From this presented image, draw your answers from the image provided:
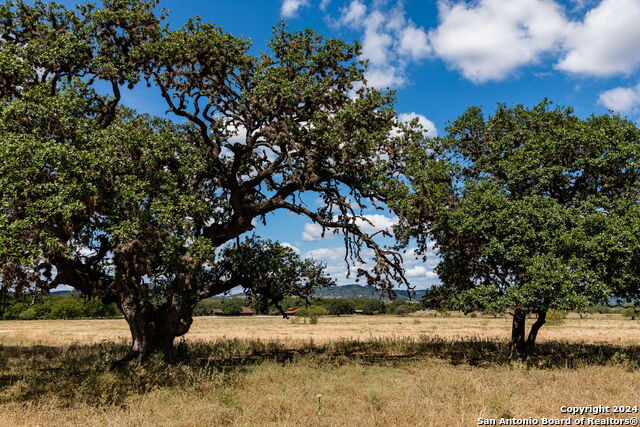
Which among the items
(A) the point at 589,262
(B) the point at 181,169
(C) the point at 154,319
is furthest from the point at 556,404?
(C) the point at 154,319

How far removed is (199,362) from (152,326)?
8.70ft

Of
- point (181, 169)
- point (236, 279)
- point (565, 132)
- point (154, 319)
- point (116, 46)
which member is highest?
point (116, 46)

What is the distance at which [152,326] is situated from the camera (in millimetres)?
18703

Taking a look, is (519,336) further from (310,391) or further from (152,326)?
(152,326)

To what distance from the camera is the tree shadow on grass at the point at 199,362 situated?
13.1m

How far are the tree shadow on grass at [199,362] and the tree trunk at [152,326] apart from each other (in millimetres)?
921

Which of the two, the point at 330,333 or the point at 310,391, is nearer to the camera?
the point at 310,391

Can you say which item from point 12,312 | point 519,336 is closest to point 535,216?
point 519,336

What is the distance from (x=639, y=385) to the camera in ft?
44.0

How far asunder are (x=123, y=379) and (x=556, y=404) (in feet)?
44.1

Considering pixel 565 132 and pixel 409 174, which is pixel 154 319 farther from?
pixel 565 132

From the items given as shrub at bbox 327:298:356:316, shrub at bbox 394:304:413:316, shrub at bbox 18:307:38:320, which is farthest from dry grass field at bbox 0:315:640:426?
shrub at bbox 327:298:356:316

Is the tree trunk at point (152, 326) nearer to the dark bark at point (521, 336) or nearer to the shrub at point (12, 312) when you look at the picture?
the dark bark at point (521, 336)

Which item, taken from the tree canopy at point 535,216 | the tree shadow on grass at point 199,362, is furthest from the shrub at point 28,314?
the tree canopy at point 535,216
